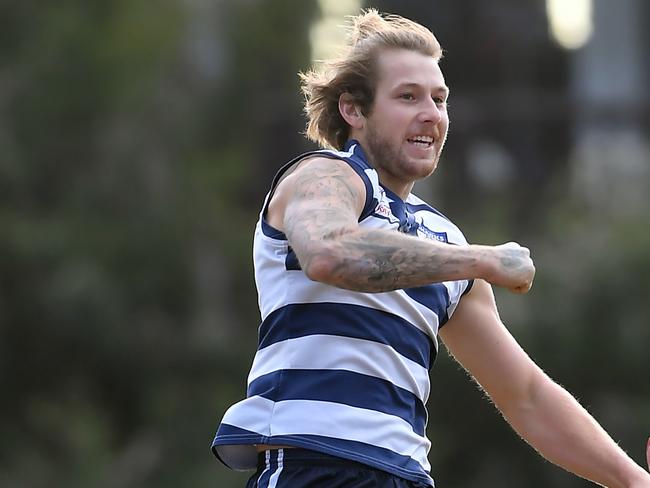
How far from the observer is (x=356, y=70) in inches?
212

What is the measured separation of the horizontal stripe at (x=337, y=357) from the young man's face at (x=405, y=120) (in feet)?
1.89

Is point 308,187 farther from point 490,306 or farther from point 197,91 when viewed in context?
point 197,91

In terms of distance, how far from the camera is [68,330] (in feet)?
66.6

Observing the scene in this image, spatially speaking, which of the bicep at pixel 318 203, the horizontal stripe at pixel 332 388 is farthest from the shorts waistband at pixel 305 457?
the bicep at pixel 318 203

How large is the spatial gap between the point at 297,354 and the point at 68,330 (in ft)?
51.3

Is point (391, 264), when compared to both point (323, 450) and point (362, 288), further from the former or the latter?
point (323, 450)

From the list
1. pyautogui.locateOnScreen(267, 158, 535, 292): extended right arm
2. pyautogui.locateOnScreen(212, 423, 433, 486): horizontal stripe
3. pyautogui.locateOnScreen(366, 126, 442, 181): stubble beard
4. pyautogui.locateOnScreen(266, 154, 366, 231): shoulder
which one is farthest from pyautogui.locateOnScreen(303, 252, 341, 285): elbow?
pyautogui.locateOnScreen(366, 126, 442, 181): stubble beard

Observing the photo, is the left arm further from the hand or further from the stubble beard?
the hand

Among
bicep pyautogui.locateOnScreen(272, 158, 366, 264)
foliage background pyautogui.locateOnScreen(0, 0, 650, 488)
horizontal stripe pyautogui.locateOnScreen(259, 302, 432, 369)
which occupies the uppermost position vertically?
bicep pyautogui.locateOnScreen(272, 158, 366, 264)

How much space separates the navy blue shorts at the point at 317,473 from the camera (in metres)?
4.95

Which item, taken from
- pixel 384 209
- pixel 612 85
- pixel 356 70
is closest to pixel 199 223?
pixel 612 85

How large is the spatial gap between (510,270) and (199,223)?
17.3 metres

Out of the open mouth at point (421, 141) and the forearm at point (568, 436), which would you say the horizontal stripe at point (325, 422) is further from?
the open mouth at point (421, 141)

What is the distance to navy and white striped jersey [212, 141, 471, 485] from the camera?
196 inches
